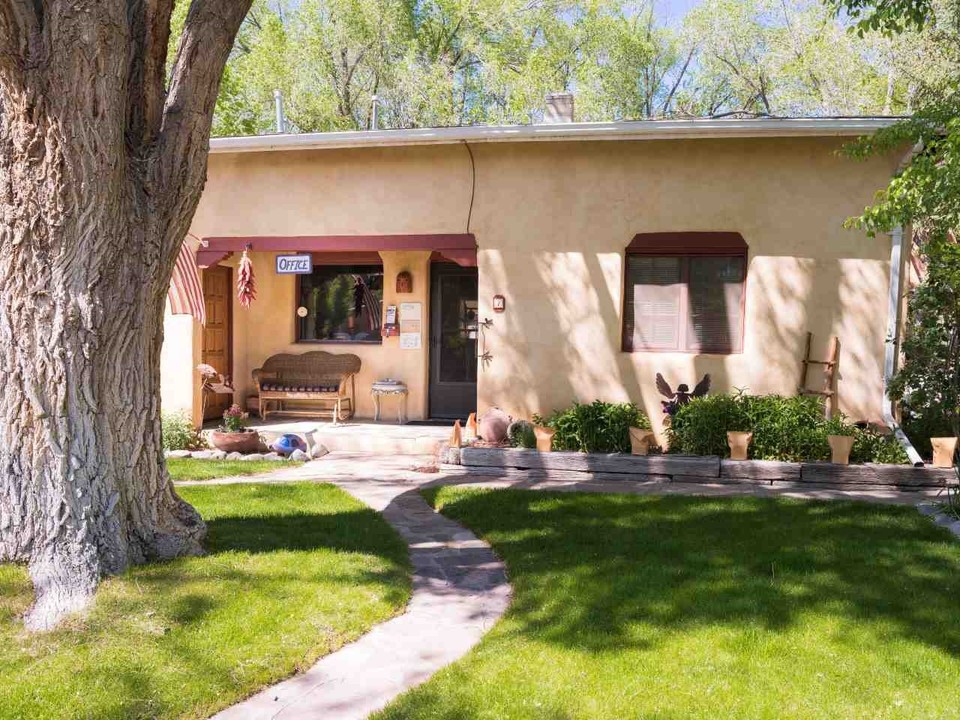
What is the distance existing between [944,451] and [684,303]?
130 inches

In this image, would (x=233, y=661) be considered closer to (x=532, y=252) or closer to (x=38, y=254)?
(x=38, y=254)

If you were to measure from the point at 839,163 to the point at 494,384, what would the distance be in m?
4.98

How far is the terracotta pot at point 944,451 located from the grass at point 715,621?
1604mm

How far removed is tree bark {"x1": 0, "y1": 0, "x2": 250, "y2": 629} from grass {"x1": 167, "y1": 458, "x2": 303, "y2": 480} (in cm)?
386

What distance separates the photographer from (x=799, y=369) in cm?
952

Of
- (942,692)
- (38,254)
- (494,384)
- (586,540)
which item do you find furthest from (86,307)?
(494,384)

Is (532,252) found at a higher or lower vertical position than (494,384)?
higher

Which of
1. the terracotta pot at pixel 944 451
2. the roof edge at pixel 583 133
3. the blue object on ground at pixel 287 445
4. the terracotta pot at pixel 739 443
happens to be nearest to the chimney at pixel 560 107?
the roof edge at pixel 583 133

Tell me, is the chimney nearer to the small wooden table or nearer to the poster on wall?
the poster on wall

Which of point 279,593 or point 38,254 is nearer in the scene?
point 38,254

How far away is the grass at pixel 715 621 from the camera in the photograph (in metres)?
3.70

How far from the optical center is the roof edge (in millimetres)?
8867

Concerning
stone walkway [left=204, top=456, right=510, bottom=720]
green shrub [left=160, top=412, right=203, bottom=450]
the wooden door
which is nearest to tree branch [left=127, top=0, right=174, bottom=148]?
stone walkway [left=204, top=456, right=510, bottom=720]

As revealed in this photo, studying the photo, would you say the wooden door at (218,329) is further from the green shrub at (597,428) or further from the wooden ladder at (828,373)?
the wooden ladder at (828,373)
